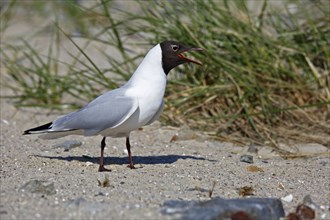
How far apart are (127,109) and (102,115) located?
0.16 m

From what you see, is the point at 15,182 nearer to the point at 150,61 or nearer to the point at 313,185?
the point at 150,61

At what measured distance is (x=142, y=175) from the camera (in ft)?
13.4

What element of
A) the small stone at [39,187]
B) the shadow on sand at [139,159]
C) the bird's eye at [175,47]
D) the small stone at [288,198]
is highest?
the bird's eye at [175,47]

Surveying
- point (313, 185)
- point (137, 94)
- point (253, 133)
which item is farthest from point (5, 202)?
point (253, 133)

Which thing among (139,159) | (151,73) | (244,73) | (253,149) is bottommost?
(253,149)

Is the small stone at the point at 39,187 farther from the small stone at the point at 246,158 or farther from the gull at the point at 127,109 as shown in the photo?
the small stone at the point at 246,158

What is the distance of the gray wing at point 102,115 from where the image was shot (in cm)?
414

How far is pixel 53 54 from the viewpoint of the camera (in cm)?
789

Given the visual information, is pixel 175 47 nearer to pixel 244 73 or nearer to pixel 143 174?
pixel 143 174

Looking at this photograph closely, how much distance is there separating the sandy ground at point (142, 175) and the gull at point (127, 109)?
209mm

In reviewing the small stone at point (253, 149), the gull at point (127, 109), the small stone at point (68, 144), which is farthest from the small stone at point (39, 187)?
the small stone at point (253, 149)

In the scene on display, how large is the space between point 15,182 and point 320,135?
2.49 meters

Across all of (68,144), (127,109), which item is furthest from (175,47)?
(68,144)

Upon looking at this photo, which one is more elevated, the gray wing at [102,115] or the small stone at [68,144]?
the gray wing at [102,115]
